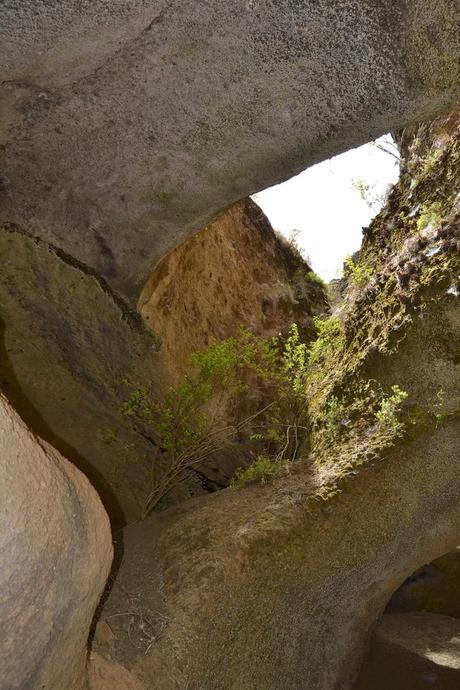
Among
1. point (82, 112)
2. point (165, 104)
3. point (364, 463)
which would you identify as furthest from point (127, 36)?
point (364, 463)

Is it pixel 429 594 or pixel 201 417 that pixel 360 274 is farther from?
pixel 429 594

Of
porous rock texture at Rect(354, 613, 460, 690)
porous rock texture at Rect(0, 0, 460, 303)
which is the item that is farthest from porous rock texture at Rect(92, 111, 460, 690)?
porous rock texture at Rect(0, 0, 460, 303)

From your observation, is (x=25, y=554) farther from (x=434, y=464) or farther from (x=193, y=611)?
(x=434, y=464)

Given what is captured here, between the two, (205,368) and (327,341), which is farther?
(327,341)

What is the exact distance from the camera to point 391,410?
10.2ft

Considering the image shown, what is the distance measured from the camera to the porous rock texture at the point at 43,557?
4.99 feet

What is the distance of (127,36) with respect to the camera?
2.45 meters

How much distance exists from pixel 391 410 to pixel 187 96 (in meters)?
1.72

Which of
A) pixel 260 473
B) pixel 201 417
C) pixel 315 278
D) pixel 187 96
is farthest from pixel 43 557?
pixel 315 278

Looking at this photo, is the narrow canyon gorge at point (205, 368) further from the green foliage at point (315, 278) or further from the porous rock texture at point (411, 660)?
the green foliage at point (315, 278)

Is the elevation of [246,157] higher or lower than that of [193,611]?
higher

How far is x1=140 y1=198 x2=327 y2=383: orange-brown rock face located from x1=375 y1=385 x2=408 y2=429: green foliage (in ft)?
5.17

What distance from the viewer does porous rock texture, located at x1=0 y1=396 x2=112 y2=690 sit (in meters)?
1.52

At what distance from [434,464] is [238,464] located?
1792 millimetres
